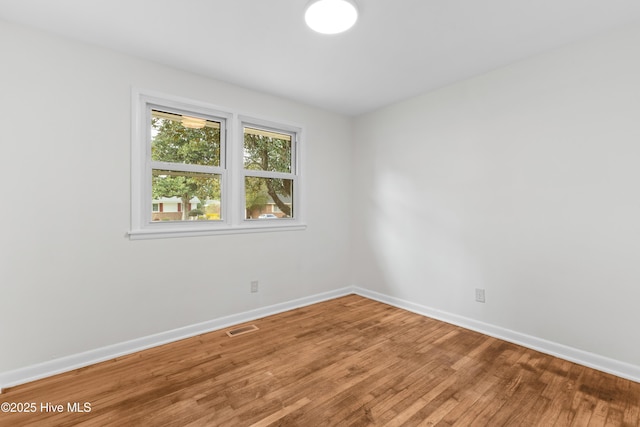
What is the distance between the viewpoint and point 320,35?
231cm

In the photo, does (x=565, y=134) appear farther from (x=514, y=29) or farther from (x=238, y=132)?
(x=238, y=132)

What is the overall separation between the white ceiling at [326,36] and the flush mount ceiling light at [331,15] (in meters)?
0.07

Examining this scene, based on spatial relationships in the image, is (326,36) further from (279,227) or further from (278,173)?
(279,227)

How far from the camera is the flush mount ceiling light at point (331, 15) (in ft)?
6.28

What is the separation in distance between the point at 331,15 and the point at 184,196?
2.08 meters

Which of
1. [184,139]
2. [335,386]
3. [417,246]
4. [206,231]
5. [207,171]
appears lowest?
[335,386]

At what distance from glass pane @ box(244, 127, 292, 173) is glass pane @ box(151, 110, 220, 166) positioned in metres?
0.37

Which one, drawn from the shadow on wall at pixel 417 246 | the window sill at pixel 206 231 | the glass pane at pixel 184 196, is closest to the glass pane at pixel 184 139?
the glass pane at pixel 184 196

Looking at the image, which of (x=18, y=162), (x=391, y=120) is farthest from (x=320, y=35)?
(x=18, y=162)

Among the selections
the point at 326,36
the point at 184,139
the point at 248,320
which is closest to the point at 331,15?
the point at 326,36

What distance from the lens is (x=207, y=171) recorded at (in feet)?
10.0

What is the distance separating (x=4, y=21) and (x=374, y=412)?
3636mm

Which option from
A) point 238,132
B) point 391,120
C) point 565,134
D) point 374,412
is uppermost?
point 391,120

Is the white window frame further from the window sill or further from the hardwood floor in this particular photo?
the hardwood floor
